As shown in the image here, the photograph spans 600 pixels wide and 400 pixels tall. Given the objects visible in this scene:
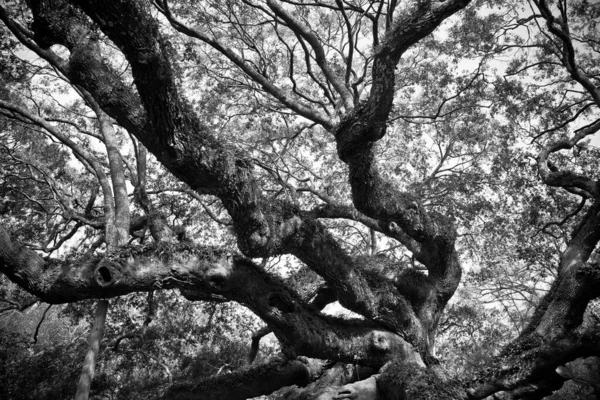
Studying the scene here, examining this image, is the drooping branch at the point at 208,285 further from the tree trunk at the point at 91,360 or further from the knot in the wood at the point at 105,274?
the tree trunk at the point at 91,360

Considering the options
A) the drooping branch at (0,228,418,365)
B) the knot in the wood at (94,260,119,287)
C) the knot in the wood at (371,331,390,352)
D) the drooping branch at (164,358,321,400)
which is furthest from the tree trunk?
the knot in the wood at (371,331,390,352)

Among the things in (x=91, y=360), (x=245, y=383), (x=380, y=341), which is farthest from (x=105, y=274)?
(x=380, y=341)

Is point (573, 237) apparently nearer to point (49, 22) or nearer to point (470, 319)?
point (470, 319)

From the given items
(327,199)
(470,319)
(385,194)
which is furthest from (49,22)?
(470,319)

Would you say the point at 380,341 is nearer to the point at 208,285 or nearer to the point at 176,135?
the point at 208,285

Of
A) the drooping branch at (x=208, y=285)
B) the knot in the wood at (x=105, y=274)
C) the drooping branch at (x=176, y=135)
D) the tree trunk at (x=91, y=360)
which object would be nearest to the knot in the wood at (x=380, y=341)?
the drooping branch at (x=208, y=285)

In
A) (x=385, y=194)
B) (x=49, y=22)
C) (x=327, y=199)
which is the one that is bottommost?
(x=385, y=194)

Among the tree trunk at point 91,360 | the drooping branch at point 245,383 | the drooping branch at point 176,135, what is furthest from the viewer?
the drooping branch at point 245,383

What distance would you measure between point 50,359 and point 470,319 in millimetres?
9429

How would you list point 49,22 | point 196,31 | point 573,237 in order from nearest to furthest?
point 49,22 < point 573,237 < point 196,31

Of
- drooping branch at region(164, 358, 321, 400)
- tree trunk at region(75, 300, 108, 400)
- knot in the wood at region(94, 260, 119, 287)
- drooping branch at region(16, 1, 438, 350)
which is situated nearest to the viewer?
drooping branch at region(16, 1, 438, 350)

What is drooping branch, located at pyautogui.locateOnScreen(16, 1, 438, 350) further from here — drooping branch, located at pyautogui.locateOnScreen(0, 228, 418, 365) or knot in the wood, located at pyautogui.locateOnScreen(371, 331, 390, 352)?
knot in the wood, located at pyautogui.locateOnScreen(371, 331, 390, 352)

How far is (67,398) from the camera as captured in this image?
838 centimetres

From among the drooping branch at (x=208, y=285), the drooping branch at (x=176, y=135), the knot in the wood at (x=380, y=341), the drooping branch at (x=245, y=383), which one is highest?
the drooping branch at (x=176, y=135)
